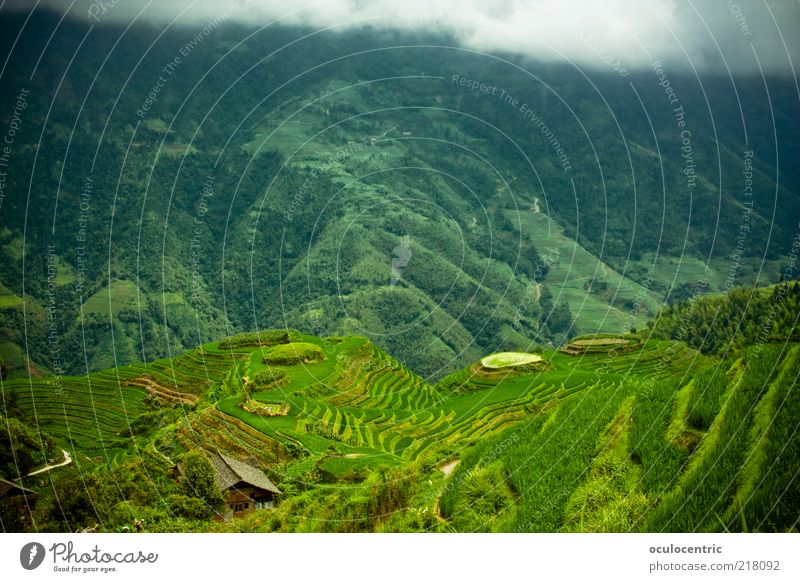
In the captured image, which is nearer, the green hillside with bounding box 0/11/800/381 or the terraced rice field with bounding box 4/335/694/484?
the terraced rice field with bounding box 4/335/694/484

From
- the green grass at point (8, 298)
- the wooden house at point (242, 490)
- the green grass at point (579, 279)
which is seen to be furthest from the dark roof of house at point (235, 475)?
the green grass at point (579, 279)

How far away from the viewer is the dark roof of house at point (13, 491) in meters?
12.4

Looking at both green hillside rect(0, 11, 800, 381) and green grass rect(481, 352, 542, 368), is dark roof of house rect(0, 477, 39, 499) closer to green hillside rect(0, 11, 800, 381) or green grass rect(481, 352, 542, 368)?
green grass rect(481, 352, 542, 368)

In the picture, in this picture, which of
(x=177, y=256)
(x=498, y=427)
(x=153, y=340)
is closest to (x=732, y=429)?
(x=498, y=427)

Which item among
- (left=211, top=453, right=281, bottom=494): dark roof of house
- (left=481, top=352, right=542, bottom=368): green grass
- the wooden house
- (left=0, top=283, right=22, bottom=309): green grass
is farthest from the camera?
(left=0, top=283, right=22, bottom=309): green grass

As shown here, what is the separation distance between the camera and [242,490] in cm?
1475

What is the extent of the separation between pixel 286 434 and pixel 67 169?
71168mm

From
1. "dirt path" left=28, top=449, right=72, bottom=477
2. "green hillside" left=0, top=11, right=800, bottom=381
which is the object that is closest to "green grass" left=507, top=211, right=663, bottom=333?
"green hillside" left=0, top=11, right=800, bottom=381

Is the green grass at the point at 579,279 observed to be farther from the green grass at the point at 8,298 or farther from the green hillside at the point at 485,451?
the green hillside at the point at 485,451

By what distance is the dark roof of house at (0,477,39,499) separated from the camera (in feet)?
40.7

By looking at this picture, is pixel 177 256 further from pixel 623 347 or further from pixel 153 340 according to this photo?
pixel 623 347
